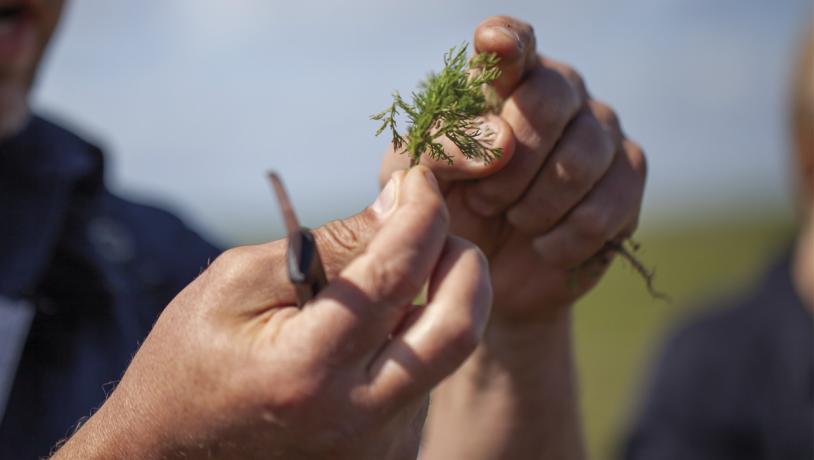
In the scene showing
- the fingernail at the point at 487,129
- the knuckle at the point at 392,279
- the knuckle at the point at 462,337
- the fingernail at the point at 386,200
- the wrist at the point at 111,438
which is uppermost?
the fingernail at the point at 386,200

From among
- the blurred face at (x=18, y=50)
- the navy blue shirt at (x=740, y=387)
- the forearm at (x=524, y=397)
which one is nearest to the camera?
the forearm at (x=524, y=397)

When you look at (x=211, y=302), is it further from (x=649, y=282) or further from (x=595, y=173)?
(x=649, y=282)

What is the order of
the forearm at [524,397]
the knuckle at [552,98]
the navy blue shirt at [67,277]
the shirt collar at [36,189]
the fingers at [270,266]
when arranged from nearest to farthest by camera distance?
the fingers at [270,266] → the knuckle at [552,98] → the forearm at [524,397] → the navy blue shirt at [67,277] → the shirt collar at [36,189]

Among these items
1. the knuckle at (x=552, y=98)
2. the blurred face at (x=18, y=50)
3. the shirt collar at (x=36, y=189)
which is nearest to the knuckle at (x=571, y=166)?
the knuckle at (x=552, y=98)

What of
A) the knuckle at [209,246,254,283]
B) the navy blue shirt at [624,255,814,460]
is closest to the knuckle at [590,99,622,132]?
the knuckle at [209,246,254,283]

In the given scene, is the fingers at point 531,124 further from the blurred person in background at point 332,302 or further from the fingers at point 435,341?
the fingers at point 435,341

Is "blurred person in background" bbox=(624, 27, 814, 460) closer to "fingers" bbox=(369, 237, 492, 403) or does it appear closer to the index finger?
the index finger
